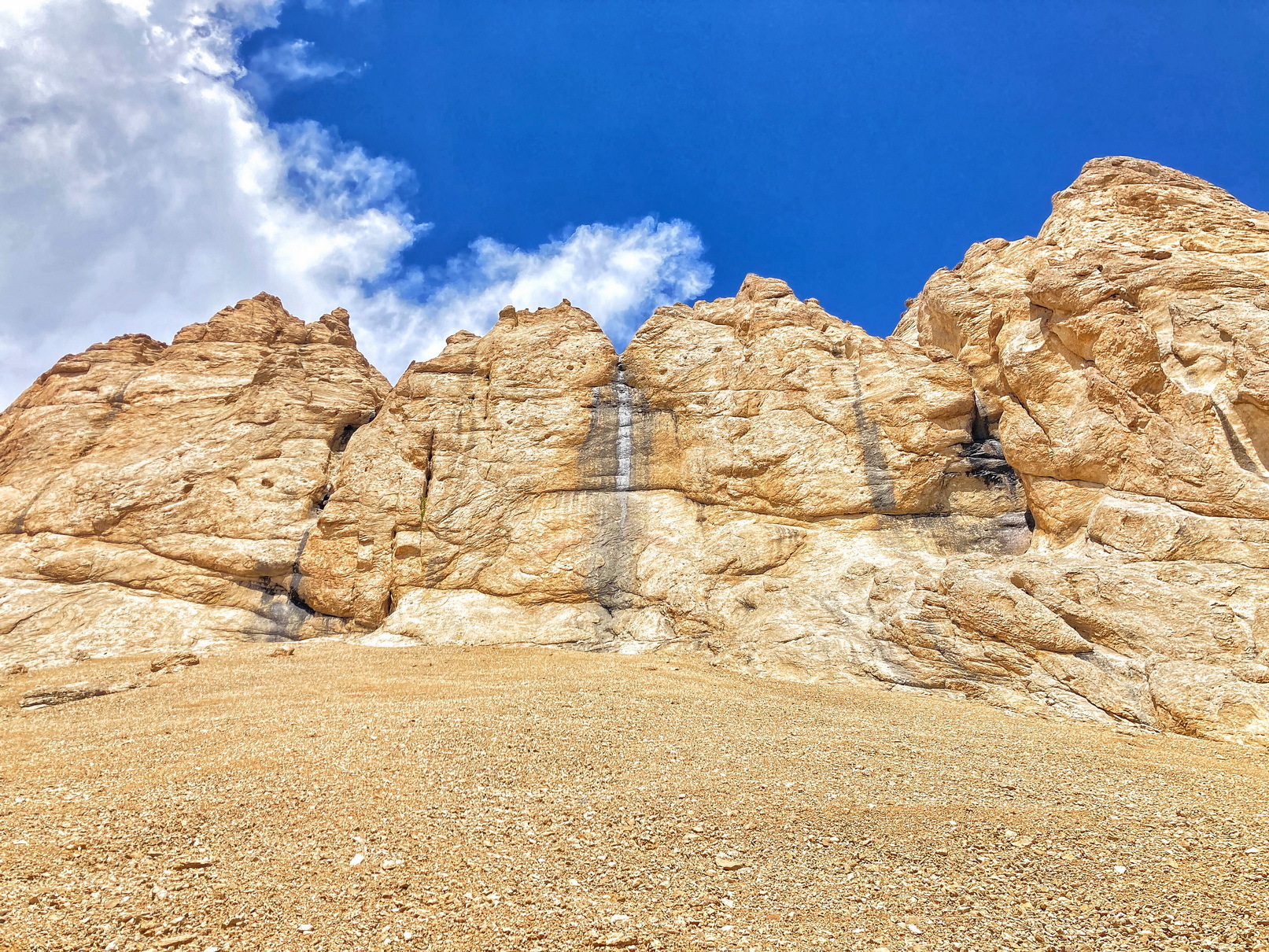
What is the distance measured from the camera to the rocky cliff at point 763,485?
1230cm

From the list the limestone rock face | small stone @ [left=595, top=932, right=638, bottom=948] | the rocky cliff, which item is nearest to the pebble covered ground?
small stone @ [left=595, top=932, right=638, bottom=948]

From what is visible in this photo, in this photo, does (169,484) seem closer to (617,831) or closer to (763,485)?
(763,485)

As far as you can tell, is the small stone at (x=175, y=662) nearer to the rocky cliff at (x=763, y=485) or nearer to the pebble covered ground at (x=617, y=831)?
the rocky cliff at (x=763, y=485)

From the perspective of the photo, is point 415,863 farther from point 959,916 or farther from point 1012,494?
point 1012,494

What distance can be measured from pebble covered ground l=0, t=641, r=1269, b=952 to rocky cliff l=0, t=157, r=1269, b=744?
331 centimetres

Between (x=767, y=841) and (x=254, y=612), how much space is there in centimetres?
1860

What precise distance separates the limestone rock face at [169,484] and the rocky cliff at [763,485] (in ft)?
0.34

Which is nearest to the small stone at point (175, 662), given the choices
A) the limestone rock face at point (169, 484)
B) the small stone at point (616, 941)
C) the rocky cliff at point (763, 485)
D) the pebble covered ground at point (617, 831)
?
the rocky cliff at point (763, 485)

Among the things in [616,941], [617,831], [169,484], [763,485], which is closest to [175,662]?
[169,484]

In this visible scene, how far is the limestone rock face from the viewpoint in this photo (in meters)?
18.0

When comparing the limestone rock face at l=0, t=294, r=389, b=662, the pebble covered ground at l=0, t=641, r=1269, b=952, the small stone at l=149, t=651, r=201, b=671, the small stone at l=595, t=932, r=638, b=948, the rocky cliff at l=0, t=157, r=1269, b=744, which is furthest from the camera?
the limestone rock face at l=0, t=294, r=389, b=662

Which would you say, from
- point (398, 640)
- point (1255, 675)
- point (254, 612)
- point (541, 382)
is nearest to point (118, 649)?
point (254, 612)

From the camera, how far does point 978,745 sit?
859cm

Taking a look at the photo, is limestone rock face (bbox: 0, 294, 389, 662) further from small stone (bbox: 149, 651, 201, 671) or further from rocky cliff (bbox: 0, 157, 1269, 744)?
small stone (bbox: 149, 651, 201, 671)
